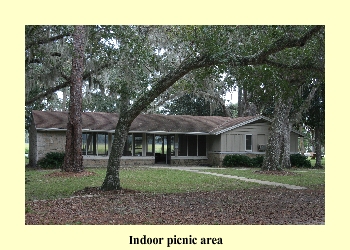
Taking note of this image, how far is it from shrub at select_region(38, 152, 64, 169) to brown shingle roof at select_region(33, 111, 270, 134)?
5.15 feet

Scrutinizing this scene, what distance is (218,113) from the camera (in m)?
36.5

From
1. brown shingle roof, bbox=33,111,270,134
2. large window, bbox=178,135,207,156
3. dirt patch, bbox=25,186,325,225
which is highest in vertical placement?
brown shingle roof, bbox=33,111,270,134

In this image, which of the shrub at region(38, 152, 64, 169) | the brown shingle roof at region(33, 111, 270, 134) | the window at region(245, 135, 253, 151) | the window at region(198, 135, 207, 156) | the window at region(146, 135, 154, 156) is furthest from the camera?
the window at region(198, 135, 207, 156)

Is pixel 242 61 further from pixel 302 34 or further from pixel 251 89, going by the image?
pixel 251 89

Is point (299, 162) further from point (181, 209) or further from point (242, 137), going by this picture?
point (181, 209)

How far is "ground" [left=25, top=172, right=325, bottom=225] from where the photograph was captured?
8.35m

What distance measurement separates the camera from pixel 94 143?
947 inches

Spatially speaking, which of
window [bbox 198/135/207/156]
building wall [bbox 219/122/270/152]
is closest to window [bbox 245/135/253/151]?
building wall [bbox 219/122/270/152]

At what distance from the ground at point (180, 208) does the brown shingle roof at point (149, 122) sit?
11.8 m

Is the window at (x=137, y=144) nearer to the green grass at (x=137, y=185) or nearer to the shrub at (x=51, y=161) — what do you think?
the shrub at (x=51, y=161)

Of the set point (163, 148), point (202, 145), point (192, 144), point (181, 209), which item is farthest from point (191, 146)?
point (181, 209)

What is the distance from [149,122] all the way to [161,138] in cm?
138

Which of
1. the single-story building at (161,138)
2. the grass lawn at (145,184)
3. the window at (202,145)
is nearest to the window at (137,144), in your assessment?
the single-story building at (161,138)

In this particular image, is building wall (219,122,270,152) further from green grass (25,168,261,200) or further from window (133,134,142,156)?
green grass (25,168,261,200)
